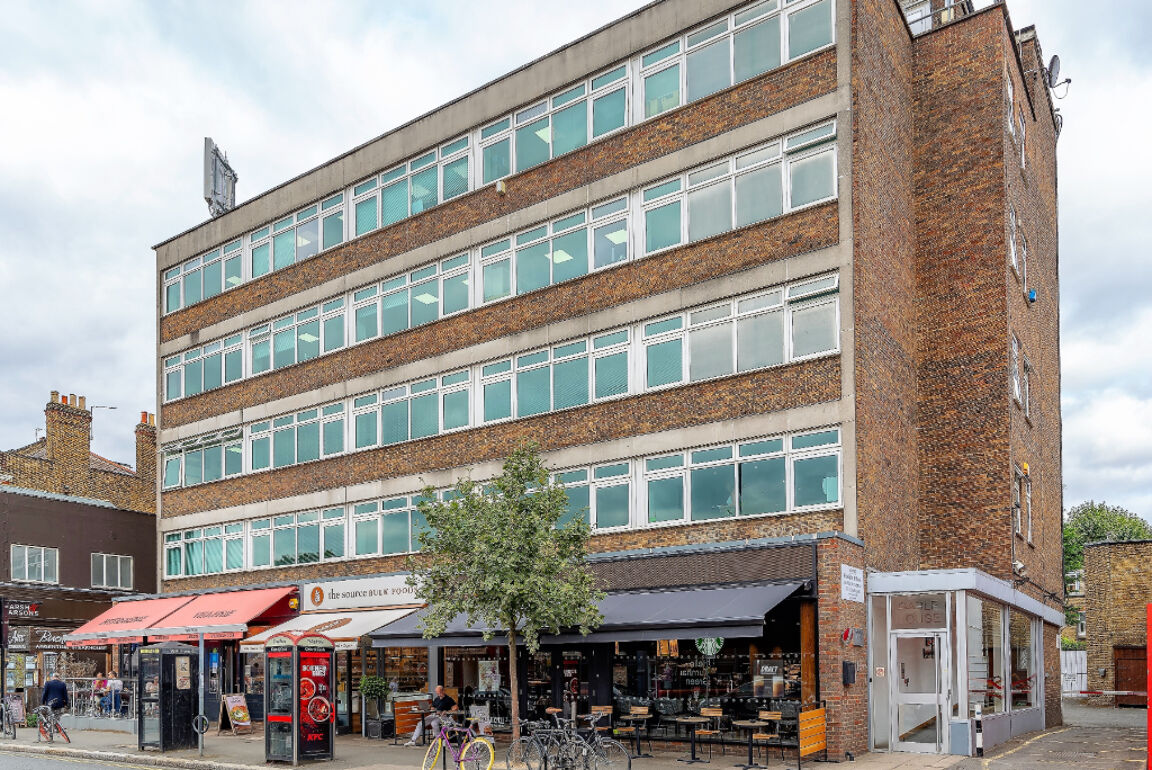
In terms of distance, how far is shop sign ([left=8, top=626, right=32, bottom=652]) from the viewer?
37603 mm

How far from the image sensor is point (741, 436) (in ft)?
74.6

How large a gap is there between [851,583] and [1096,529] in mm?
61801

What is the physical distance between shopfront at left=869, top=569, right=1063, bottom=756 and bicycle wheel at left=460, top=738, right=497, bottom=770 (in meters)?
7.23

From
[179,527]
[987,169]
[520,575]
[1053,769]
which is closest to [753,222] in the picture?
[987,169]

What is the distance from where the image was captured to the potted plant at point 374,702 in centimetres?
2709

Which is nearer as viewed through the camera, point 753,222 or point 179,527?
point 753,222

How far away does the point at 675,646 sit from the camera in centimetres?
2269

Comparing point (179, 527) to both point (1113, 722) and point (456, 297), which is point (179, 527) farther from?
point (1113, 722)

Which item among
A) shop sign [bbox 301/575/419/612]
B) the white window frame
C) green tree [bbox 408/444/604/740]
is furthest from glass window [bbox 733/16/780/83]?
the white window frame

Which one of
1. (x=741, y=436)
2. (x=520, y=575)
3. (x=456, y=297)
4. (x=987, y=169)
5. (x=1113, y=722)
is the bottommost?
(x=1113, y=722)

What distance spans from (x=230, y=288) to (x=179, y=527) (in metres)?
7.70

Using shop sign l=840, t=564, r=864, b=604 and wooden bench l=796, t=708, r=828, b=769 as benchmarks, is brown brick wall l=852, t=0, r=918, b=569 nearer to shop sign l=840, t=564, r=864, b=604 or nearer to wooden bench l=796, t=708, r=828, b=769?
shop sign l=840, t=564, r=864, b=604

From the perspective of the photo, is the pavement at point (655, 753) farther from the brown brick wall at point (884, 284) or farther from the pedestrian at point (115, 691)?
the brown brick wall at point (884, 284)

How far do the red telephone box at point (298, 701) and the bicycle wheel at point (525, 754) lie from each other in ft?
13.6
